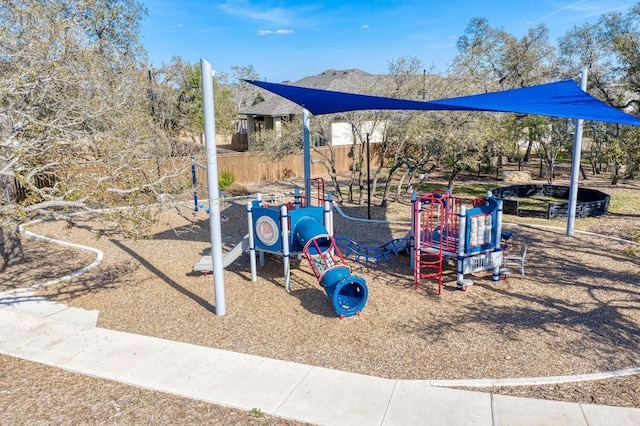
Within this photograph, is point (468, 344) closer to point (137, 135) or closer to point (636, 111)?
point (137, 135)

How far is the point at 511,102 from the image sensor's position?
8.16m

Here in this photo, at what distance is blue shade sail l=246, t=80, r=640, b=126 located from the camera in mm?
7258

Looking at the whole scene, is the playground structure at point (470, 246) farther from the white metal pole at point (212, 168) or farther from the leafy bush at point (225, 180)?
the leafy bush at point (225, 180)

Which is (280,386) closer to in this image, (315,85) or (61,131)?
(61,131)

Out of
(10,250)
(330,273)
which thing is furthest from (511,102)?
(10,250)

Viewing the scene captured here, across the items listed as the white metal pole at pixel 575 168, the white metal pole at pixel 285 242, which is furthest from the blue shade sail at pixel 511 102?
the white metal pole at pixel 575 168

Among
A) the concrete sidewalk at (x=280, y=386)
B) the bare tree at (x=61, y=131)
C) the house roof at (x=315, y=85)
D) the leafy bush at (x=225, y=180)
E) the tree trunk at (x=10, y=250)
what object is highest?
the house roof at (x=315, y=85)

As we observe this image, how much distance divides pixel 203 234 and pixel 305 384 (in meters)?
8.78

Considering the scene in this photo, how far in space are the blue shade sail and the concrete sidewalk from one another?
14.2 feet

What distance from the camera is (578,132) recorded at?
39.6ft

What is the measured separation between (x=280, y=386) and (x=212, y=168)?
363cm

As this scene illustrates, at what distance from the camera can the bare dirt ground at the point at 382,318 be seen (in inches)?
232

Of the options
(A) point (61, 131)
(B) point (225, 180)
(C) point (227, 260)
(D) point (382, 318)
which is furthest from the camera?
(B) point (225, 180)

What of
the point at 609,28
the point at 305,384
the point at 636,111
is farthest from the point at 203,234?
the point at 609,28
